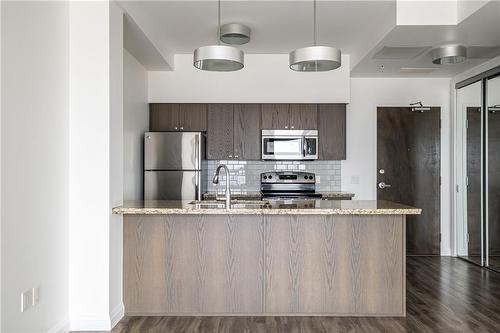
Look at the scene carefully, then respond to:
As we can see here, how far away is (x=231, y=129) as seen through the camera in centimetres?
570

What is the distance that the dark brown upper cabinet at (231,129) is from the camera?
5691mm

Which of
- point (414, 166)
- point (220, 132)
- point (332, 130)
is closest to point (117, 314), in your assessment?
point (220, 132)

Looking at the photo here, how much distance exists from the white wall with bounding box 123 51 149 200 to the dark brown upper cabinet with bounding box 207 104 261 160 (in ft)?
2.85

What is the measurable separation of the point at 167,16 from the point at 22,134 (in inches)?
82.6

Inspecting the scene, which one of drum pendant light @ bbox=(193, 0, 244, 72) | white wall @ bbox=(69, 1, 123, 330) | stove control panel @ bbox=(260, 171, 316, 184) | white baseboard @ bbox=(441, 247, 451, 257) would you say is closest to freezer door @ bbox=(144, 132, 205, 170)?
stove control panel @ bbox=(260, 171, 316, 184)

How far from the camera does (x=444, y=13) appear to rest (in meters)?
3.85

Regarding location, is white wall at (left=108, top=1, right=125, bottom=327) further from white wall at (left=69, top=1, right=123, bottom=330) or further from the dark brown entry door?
the dark brown entry door

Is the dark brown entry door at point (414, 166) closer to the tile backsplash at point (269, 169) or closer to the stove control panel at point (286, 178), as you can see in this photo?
the tile backsplash at point (269, 169)

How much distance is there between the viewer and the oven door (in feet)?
18.6

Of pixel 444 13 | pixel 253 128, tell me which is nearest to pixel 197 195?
pixel 253 128

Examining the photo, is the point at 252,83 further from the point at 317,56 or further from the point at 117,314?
the point at 117,314

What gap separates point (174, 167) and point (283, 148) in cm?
143

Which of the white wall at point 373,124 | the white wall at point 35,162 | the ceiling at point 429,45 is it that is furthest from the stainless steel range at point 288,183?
the white wall at point 35,162

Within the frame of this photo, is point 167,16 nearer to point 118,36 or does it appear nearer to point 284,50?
point 118,36
